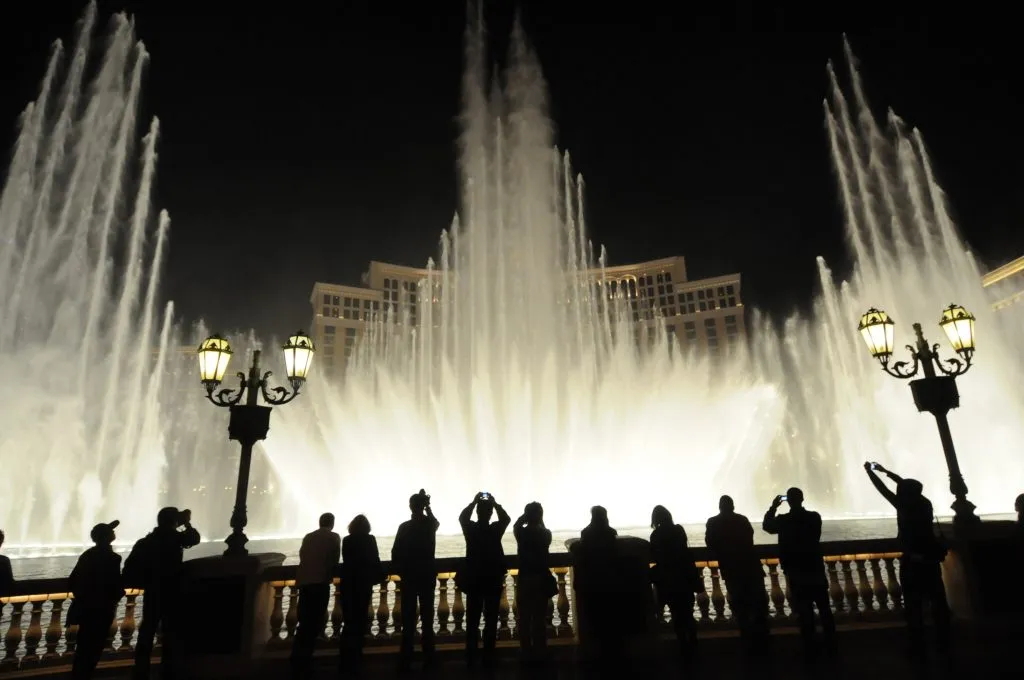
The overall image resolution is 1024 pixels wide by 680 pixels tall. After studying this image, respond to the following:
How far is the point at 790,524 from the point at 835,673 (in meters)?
1.40

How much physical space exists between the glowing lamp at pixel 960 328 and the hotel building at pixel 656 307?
82775 mm

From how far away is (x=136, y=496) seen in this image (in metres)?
37.8

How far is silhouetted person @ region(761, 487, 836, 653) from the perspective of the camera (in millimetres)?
6137

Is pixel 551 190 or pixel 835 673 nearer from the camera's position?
pixel 835 673

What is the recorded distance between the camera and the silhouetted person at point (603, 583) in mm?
5891

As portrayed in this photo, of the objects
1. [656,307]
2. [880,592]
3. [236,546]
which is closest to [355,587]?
[236,546]

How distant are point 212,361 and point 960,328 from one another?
12.0m

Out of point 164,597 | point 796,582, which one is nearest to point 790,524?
point 796,582

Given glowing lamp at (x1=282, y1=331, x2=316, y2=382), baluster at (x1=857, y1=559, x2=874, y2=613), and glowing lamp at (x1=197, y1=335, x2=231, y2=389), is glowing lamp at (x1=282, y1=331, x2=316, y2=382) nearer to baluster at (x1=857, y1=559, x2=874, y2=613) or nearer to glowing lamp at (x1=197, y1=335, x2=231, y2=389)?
glowing lamp at (x1=197, y1=335, x2=231, y2=389)

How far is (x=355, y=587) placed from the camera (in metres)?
6.27

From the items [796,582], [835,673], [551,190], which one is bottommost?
[835,673]

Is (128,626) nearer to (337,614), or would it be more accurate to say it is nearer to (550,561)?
(337,614)

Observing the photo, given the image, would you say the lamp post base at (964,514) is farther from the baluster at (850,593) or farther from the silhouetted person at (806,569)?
the silhouetted person at (806,569)

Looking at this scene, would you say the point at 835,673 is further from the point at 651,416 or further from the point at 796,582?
the point at 651,416
